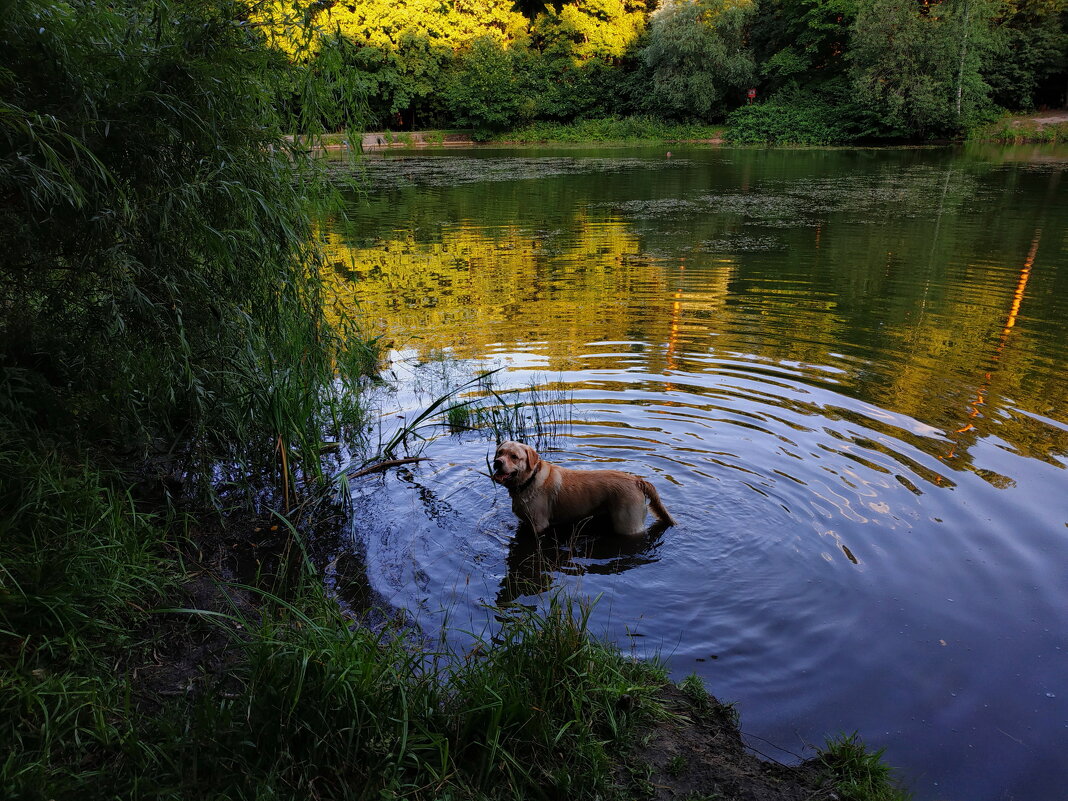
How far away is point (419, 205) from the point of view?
23.8 m

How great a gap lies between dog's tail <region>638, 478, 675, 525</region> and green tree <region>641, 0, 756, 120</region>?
5426 centimetres

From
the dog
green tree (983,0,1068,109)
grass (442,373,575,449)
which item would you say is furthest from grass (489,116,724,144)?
the dog

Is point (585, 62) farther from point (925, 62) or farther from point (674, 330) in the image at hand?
point (674, 330)

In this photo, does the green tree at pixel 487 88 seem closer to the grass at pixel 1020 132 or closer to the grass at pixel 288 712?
the grass at pixel 1020 132

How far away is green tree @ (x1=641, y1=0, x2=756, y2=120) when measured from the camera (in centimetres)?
5194

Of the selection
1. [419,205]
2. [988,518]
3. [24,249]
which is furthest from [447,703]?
[419,205]

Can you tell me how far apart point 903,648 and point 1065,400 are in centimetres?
525

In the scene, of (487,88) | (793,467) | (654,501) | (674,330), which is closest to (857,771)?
(654,501)

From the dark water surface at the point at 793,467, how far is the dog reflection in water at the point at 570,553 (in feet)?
0.10

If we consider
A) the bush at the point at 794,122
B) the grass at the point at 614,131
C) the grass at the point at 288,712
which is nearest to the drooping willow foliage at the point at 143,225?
the grass at the point at 288,712

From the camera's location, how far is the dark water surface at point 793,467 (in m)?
3.96

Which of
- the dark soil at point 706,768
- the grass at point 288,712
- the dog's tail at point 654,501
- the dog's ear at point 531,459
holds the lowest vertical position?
the dog's tail at point 654,501

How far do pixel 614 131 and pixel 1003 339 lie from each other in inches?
2064

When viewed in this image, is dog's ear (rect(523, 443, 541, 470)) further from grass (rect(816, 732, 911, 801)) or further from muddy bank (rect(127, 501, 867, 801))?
grass (rect(816, 732, 911, 801))
